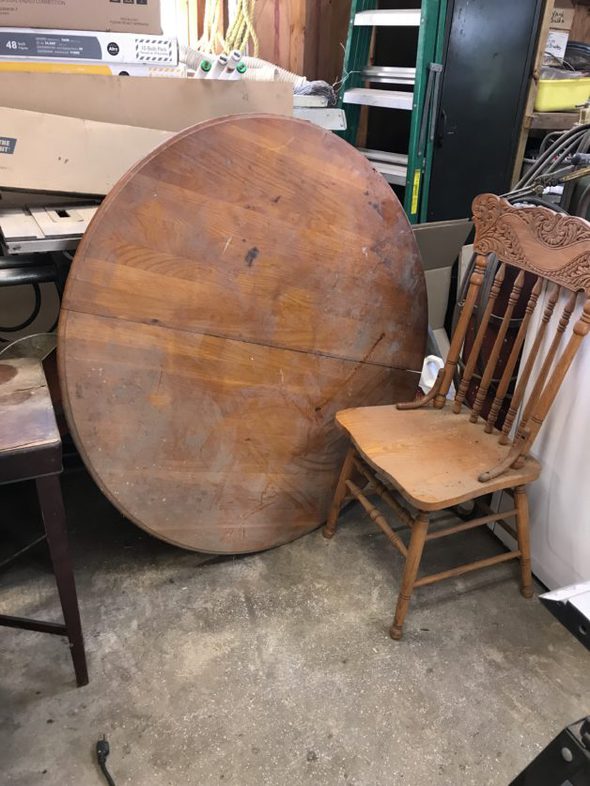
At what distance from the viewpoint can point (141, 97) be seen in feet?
5.63

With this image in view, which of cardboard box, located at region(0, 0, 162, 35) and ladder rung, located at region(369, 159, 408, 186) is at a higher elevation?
cardboard box, located at region(0, 0, 162, 35)

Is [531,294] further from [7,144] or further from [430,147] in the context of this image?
[7,144]

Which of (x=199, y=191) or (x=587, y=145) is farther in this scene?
(x=587, y=145)

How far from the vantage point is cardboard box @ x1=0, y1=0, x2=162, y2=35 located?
5.12 ft

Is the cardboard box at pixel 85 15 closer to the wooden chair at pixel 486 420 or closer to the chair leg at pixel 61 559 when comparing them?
the wooden chair at pixel 486 420

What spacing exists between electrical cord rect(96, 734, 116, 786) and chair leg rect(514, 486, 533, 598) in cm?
117

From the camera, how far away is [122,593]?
5.58 ft

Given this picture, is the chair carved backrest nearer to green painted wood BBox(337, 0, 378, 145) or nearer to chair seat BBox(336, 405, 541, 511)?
chair seat BBox(336, 405, 541, 511)

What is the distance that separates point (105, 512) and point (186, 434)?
0.61m

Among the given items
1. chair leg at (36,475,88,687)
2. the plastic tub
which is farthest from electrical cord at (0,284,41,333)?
the plastic tub

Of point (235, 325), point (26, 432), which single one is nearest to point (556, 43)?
point (235, 325)

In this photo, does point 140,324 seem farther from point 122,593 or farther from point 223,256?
point 122,593

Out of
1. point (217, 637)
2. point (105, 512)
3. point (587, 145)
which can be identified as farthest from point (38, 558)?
point (587, 145)

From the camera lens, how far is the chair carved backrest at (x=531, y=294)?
1.43 m
